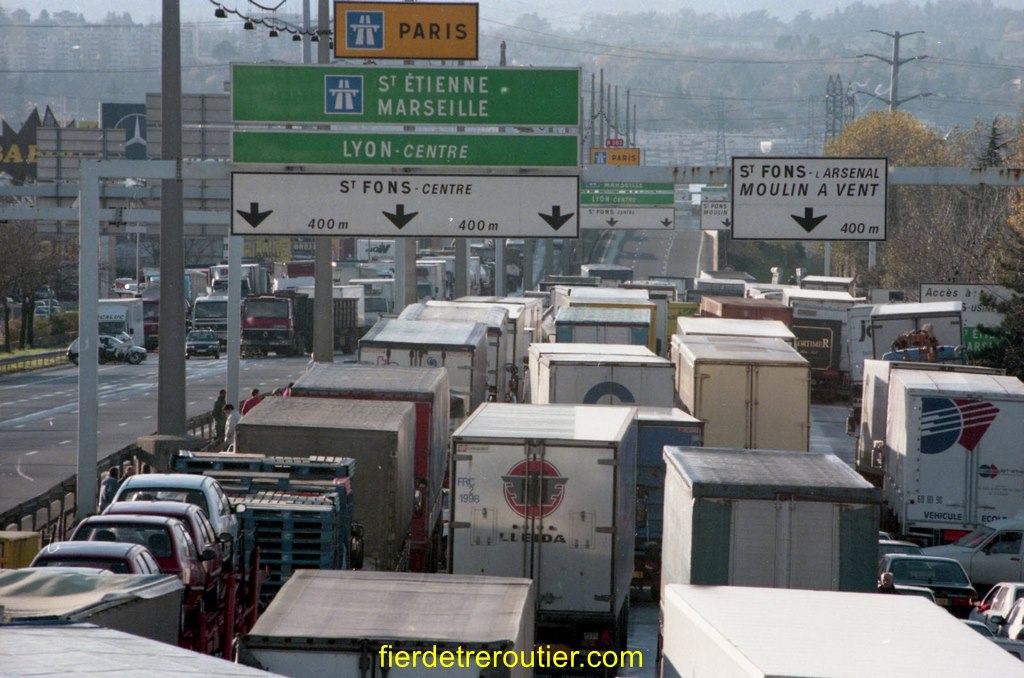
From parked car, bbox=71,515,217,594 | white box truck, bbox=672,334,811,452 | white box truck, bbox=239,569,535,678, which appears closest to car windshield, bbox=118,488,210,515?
parked car, bbox=71,515,217,594

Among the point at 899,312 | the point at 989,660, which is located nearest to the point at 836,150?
the point at 899,312

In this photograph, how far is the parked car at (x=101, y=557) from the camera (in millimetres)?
14070

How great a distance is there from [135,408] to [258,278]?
110ft

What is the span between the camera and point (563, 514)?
54.1 ft

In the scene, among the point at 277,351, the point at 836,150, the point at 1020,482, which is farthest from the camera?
the point at 836,150

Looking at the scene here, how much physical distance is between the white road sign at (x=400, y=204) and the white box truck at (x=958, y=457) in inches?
275

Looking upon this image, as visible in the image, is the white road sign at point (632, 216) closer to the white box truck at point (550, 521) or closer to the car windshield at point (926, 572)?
the car windshield at point (926, 572)

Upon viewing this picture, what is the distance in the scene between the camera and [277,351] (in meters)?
69.1

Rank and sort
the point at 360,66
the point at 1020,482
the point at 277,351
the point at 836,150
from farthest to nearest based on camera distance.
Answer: the point at 836,150 < the point at 277,351 < the point at 1020,482 < the point at 360,66

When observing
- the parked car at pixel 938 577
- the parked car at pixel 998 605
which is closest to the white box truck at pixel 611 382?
the parked car at pixel 938 577

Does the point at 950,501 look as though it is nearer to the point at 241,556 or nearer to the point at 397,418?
the point at 397,418

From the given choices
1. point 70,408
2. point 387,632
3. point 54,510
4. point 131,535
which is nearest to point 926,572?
point 131,535

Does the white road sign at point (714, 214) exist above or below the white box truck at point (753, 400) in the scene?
above

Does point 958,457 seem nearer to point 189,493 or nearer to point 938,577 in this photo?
point 938,577
